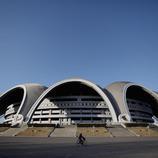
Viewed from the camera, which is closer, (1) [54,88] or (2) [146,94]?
(1) [54,88]

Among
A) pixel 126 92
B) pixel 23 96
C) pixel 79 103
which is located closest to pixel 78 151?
pixel 79 103

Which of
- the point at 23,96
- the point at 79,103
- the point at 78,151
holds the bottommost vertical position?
the point at 78,151

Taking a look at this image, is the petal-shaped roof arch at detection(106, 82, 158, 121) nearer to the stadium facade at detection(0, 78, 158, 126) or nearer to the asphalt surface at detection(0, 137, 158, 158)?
the stadium facade at detection(0, 78, 158, 126)

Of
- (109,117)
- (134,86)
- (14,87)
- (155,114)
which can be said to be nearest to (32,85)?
(14,87)

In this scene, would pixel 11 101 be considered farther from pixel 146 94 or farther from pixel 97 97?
pixel 146 94

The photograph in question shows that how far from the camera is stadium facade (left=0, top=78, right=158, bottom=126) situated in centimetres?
7062

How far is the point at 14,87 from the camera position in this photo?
76312 millimetres

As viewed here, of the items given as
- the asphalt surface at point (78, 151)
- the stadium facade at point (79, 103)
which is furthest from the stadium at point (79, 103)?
the asphalt surface at point (78, 151)

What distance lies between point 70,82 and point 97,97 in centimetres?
913

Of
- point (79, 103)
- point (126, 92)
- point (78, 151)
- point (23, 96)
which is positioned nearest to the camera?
point (78, 151)

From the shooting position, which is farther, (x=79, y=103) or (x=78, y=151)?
(x=79, y=103)

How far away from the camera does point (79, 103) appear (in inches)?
2918

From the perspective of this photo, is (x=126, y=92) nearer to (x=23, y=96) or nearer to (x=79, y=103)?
(x=79, y=103)

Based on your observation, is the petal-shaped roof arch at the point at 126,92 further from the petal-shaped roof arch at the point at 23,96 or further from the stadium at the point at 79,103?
the petal-shaped roof arch at the point at 23,96
